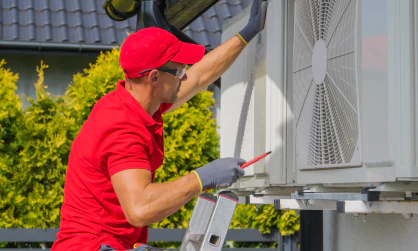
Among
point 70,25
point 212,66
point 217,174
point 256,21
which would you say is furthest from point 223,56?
point 70,25

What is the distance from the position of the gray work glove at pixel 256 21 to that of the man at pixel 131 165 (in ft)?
1.40

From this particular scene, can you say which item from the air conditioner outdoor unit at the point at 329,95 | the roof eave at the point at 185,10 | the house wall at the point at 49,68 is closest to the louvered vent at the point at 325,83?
the air conditioner outdoor unit at the point at 329,95

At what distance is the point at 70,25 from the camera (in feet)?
27.7

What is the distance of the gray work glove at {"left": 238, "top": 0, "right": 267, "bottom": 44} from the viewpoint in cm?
303

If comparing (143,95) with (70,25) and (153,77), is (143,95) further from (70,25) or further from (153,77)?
(70,25)

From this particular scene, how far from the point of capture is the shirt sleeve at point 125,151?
229cm

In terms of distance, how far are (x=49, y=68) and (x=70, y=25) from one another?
0.58 m

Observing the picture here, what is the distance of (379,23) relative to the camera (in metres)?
2.09

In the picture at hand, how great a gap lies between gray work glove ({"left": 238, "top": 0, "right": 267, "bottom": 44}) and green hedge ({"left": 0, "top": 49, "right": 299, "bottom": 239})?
3.30 meters

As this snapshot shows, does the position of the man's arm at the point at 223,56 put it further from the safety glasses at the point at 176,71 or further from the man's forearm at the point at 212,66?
the safety glasses at the point at 176,71

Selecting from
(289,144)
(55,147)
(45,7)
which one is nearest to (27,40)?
(45,7)

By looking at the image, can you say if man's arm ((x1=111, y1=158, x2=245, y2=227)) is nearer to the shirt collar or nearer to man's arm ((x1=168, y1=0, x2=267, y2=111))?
the shirt collar

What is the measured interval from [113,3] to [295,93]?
2.18m

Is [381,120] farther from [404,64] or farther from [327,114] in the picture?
[327,114]
